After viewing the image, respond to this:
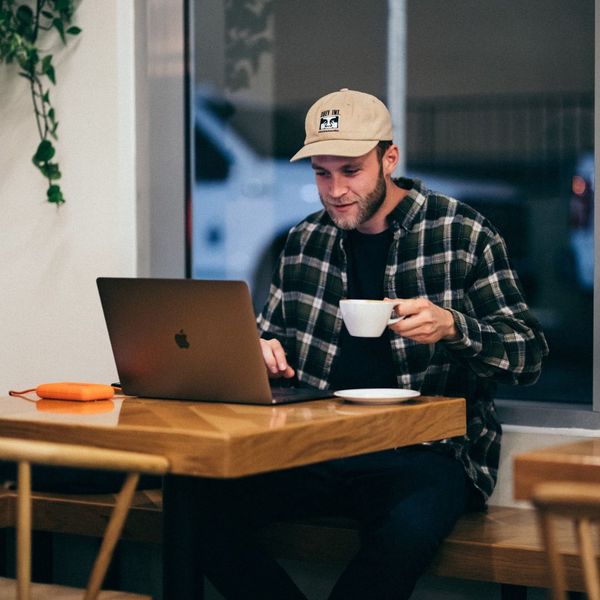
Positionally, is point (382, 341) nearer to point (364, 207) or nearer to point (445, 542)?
point (364, 207)

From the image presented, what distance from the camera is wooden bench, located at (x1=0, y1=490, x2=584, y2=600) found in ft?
7.30

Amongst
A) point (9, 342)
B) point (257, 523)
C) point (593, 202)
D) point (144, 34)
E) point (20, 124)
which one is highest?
point (144, 34)

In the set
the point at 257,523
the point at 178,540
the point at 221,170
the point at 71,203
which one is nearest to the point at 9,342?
the point at 71,203

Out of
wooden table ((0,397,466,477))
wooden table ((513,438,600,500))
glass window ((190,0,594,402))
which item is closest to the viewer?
wooden table ((513,438,600,500))

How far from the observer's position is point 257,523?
2373mm

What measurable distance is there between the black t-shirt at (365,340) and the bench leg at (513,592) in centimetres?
50

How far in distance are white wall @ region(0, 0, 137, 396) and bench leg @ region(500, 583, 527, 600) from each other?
4.40ft

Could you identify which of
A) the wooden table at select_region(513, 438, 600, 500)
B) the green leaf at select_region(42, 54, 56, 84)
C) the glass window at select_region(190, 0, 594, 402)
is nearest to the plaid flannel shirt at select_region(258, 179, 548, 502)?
the glass window at select_region(190, 0, 594, 402)

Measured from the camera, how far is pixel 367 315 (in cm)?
195

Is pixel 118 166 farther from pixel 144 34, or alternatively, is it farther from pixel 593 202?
pixel 593 202

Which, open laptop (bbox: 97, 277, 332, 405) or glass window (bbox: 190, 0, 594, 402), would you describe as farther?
glass window (bbox: 190, 0, 594, 402)

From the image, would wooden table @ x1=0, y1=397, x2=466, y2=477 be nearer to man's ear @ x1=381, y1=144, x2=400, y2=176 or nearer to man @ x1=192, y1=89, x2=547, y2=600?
man @ x1=192, y1=89, x2=547, y2=600

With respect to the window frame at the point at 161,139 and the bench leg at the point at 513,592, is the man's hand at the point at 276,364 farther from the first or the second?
the window frame at the point at 161,139

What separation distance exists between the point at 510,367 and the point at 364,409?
478 mm
